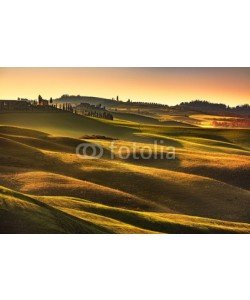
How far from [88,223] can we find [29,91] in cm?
320

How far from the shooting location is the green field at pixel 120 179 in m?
12.3

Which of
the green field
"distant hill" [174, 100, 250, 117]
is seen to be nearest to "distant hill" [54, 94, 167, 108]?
the green field

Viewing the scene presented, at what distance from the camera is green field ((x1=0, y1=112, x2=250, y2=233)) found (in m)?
12.3

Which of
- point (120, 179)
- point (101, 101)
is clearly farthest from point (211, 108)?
point (120, 179)

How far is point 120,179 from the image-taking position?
41.9ft

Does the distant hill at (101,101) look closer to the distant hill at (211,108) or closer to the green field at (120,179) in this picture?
the green field at (120,179)

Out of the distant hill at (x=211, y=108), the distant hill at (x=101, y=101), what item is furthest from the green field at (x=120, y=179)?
the distant hill at (x=211, y=108)

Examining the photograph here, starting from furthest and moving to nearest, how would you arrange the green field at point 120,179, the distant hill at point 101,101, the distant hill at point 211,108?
the distant hill at point 211,108 → the distant hill at point 101,101 → the green field at point 120,179

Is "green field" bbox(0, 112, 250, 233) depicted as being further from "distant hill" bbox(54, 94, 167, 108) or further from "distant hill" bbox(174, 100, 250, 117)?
"distant hill" bbox(174, 100, 250, 117)

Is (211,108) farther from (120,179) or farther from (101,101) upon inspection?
(120,179)

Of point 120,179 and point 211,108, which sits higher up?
point 211,108

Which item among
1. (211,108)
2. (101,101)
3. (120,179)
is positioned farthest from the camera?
(211,108)
